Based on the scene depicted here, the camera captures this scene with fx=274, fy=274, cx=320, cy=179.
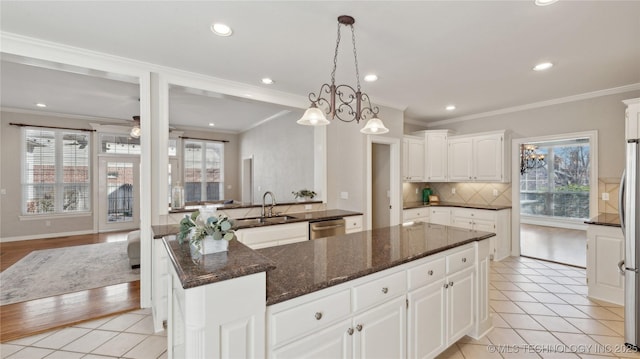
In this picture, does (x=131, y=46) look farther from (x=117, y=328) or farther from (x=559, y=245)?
(x=559, y=245)

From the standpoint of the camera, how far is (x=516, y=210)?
4.92 meters

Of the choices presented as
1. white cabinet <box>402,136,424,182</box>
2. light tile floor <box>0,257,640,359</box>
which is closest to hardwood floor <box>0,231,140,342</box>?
light tile floor <box>0,257,640,359</box>

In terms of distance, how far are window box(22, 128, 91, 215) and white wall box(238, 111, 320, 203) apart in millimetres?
4040

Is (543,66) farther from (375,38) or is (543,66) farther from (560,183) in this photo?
(560,183)

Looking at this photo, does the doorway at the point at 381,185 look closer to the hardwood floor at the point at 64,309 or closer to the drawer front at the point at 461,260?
the drawer front at the point at 461,260

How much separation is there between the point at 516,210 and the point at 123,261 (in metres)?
6.86

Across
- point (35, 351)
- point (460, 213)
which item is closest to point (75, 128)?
point (35, 351)

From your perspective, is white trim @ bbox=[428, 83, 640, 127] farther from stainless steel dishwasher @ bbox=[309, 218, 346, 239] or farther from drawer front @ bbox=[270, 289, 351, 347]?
drawer front @ bbox=[270, 289, 351, 347]

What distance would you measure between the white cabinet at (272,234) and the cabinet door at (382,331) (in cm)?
192

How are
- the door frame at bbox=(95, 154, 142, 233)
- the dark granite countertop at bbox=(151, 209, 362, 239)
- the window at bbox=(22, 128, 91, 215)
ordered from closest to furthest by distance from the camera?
the dark granite countertop at bbox=(151, 209, 362, 239)
the window at bbox=(22, 128, 91, 215)
the door frame at bbox=(95, 154, 142, 233)

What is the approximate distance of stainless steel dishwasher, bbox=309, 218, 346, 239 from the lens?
12.0 ft

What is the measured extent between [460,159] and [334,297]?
4888 millimetres

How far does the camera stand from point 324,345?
1.38 meters

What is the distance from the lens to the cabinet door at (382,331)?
153 cm
